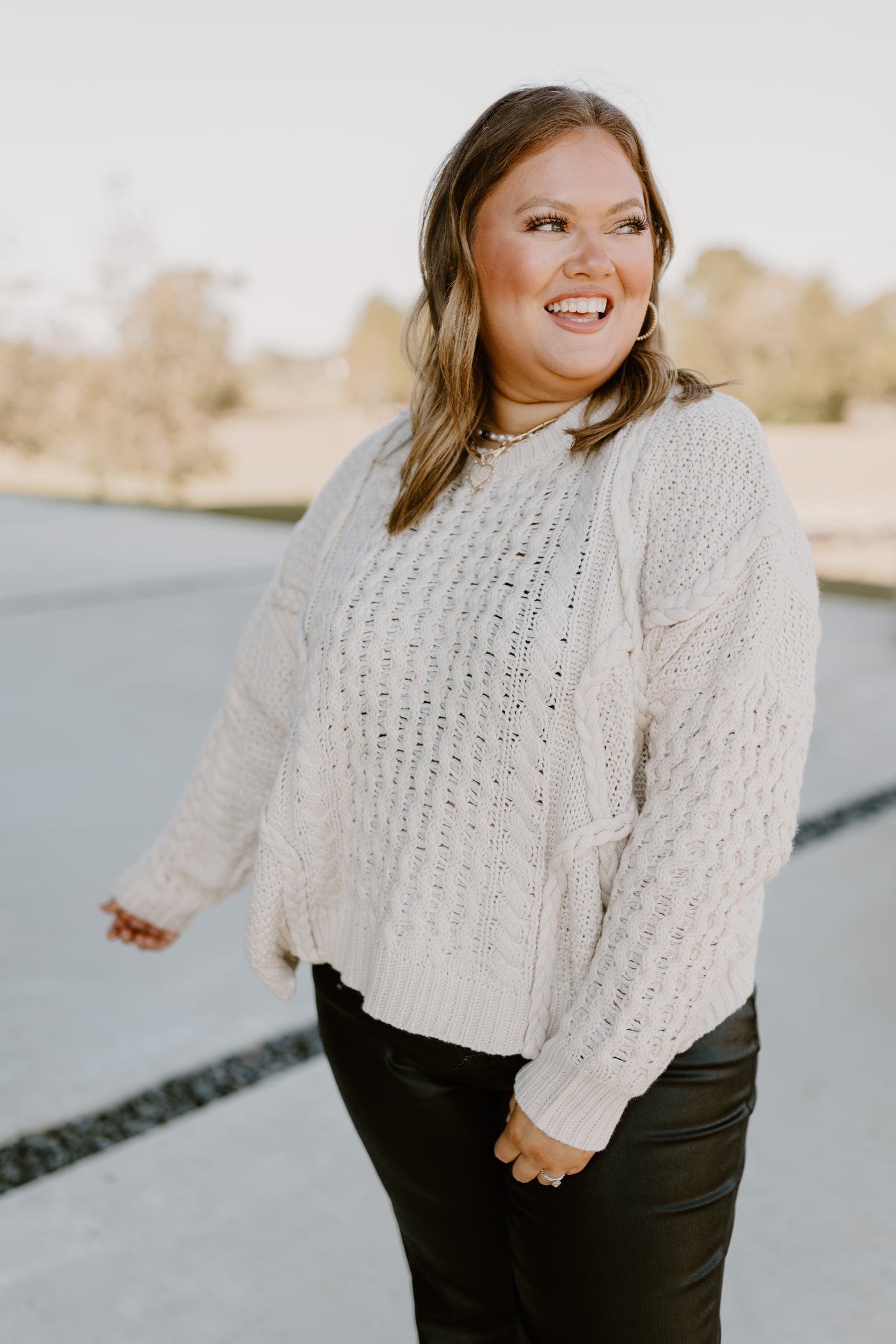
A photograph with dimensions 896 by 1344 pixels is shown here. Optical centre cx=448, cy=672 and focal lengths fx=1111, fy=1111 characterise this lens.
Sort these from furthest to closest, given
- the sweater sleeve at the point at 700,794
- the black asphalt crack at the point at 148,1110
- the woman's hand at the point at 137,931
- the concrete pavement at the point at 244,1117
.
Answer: the black asphalt crack at the point at 148,1110
the concrete pavement at the point at 244,1117
the woman's hand at the point at 137,931
the sweater sleeve at the point at 700,794

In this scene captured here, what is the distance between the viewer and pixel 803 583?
98 cm

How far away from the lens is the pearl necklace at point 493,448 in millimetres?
1217

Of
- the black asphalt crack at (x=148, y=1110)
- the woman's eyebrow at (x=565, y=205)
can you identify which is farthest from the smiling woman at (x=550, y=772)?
the black asphalt crack at (x=148, y=1110)

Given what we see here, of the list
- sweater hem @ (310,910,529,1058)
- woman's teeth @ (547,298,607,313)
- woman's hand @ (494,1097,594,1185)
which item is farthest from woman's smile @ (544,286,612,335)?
woman's hand @ (494,1097,594,1185)

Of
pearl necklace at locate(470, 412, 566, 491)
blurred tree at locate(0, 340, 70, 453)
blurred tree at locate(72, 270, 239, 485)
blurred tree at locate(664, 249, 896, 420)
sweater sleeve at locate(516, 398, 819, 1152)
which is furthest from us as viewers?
blurred tree at locate(664, 249, 896, 420)

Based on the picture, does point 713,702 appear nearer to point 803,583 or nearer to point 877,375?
point 803,583

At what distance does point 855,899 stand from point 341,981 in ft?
6.89

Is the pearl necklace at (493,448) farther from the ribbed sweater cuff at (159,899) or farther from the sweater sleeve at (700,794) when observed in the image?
the ribbed sweater cuff at (159,899)

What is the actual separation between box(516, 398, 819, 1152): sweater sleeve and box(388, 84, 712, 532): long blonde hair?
Result: 0.21m

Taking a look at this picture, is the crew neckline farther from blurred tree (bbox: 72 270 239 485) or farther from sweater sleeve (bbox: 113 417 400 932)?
blurred tree (bbox: 72 270 239 485)

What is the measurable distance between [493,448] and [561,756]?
1.30 feet

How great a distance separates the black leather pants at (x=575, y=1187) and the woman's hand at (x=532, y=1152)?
0.09 feet

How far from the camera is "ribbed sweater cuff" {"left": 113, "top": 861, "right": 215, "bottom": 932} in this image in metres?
1.52

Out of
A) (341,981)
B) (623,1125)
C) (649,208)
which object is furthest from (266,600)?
(623,1125)
